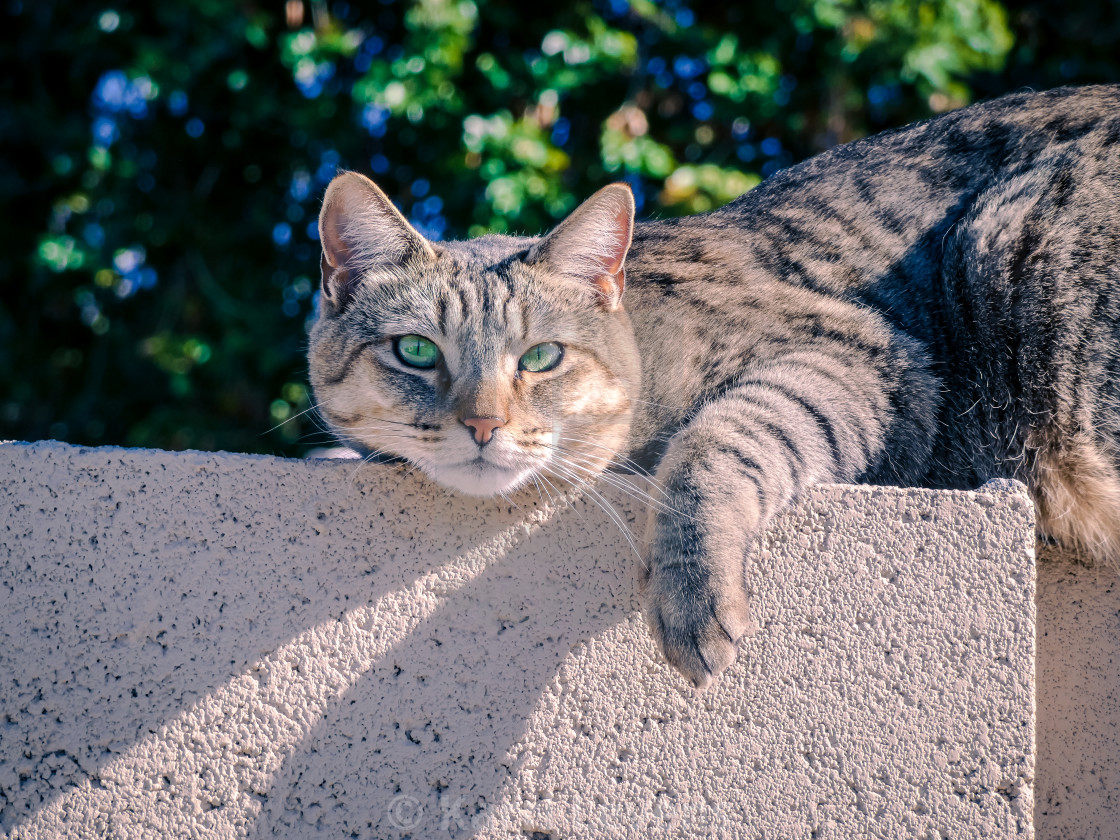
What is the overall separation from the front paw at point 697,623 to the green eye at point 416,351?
693 millimetres

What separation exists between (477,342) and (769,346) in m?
0.65

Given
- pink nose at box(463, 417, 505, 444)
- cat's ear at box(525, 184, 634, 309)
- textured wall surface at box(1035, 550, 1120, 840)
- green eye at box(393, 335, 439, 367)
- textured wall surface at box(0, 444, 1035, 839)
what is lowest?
textured wall surface at box(1035, 550, 1120, 840)

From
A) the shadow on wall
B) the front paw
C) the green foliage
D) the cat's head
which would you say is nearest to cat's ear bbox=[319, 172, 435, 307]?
the cat's head

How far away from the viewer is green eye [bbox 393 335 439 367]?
5.74 feet

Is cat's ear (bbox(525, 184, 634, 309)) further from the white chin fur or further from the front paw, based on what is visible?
the front paw

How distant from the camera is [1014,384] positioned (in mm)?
1796

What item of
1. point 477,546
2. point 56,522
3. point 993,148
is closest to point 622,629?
point 477,546

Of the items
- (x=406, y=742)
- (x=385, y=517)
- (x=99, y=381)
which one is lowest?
(x=99, y=381)

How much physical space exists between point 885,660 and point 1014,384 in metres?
0.76

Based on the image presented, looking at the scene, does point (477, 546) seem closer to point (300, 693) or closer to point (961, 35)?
point (300, 693)

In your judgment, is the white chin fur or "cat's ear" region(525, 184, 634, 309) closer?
the white chin fur

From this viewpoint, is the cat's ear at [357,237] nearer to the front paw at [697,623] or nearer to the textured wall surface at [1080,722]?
the front paw at [697,623]

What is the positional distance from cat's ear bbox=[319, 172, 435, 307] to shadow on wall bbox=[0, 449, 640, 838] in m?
0.63

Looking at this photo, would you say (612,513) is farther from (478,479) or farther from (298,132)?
(298,132)
